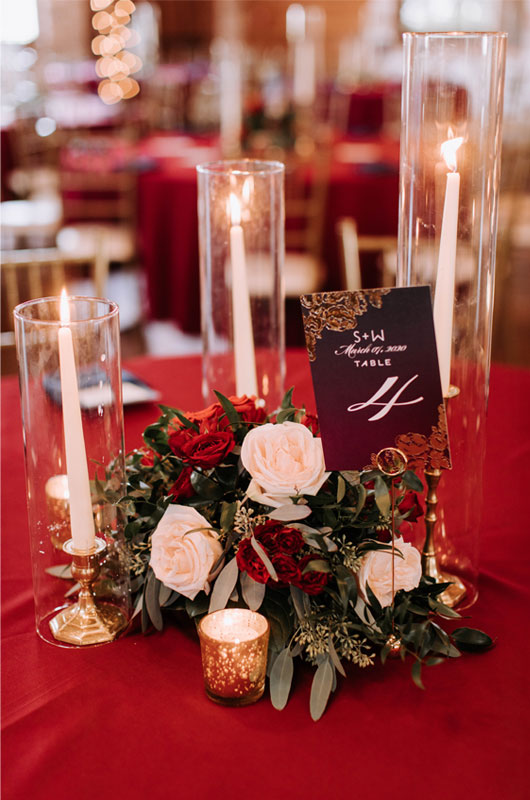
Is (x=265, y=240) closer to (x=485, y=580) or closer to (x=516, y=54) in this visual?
(x=485, y=580)

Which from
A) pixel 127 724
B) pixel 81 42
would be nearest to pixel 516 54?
pixel 81 42

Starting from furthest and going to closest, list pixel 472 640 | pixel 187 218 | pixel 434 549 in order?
pixel 187 218
pixel 434 549
pixel 472 640

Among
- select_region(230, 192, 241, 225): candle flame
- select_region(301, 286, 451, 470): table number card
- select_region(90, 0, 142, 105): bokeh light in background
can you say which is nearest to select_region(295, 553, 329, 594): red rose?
select_region(301, 286, 451, 470): table number card

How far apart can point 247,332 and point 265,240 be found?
0.15 meters

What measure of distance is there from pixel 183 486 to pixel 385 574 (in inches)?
8.8

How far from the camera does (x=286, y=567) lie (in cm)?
82

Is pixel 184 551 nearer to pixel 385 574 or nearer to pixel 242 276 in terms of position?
pixel 385 574

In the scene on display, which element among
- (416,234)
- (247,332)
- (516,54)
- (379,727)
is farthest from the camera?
(516,54)

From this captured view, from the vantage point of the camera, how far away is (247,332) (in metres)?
1.12

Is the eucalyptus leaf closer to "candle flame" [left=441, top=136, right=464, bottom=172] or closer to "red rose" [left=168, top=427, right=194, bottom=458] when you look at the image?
"red rose" [left=168, top=427, right=194, bottom=458]

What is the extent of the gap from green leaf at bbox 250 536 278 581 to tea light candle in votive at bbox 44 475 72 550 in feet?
0.70

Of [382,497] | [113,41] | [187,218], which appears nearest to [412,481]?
[382,497]

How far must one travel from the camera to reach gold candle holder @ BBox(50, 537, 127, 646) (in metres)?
0.90

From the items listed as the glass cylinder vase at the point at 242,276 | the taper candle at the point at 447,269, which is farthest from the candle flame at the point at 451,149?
the glass cylinder vase at the point at 242,276
